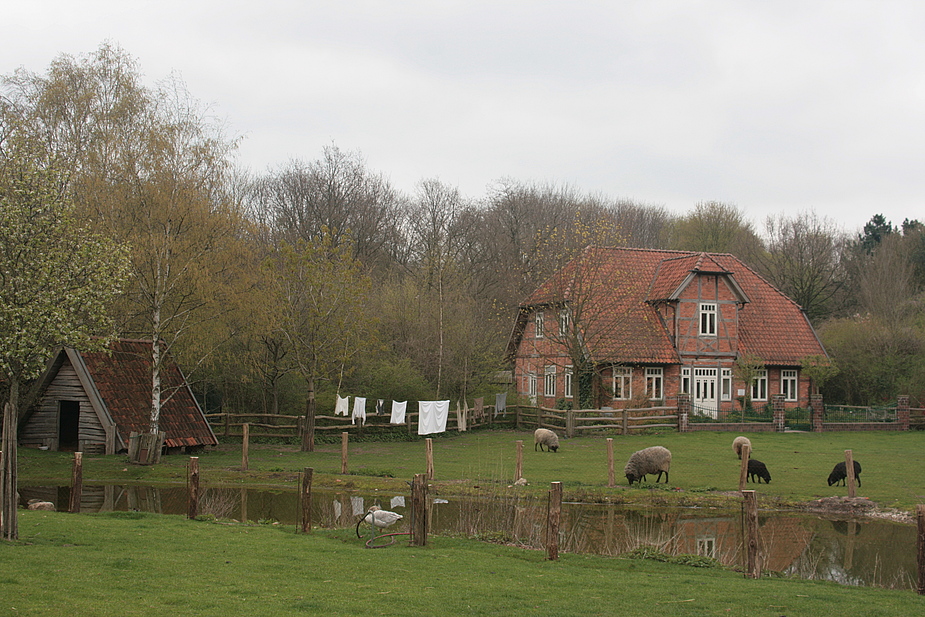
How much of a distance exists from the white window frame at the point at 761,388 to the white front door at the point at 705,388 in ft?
7.78

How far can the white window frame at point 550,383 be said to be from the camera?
43.6 meters

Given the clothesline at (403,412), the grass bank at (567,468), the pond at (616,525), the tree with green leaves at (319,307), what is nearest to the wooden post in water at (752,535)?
the pond at (616,525)

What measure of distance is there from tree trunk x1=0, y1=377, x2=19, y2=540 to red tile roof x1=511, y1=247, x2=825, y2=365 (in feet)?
91.2

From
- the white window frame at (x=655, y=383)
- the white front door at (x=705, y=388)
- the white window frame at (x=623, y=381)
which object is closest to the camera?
the white window frame at (x=623, y=381)

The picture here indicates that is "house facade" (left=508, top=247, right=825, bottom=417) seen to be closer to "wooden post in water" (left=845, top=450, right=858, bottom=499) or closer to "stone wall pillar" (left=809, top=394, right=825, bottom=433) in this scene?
"stone wall pillar" (left=809, top=394, right=825, bottom=433)

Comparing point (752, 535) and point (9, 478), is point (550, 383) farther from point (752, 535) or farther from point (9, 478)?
point (9, 478)

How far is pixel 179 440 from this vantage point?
27.1 meters

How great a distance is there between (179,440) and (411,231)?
3273 centimetres

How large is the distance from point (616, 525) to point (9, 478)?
11338mm

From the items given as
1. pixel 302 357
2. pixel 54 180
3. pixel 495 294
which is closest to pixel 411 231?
pixel 495 294

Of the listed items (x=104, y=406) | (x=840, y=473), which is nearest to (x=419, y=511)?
(x=840, y=473)

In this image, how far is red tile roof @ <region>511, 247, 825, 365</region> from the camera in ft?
124

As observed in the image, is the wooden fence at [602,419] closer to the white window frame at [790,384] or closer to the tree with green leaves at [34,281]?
the white window frame at [790,384]

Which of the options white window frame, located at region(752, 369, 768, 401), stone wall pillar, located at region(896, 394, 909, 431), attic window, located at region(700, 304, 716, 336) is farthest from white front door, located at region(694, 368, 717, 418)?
stone wall pillar, located at region(896, 394, 909, 431)
